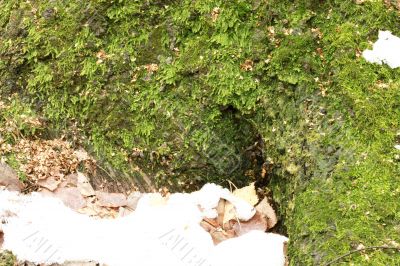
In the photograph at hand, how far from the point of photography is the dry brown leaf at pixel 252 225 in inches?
118

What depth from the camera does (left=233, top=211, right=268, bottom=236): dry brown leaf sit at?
299 cm

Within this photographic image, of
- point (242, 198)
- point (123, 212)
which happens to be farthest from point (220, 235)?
point (123, 212)

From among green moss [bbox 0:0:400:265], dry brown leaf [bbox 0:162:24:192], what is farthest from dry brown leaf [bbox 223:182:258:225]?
dry brown leaf [bbox 0:162:24:192]

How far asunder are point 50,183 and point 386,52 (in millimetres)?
2387

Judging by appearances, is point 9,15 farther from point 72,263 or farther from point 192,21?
point 72,263

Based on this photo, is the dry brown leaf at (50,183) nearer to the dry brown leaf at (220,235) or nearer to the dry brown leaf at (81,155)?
the dry brown leaf at (81,155)

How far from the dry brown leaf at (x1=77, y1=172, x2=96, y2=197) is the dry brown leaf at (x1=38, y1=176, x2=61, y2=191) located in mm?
149

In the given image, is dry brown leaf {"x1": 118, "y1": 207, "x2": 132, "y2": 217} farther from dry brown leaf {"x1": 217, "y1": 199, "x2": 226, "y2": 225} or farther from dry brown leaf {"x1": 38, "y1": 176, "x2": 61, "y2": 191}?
dry brown leaf {"x1": 217, "y1": 199, "x2": 226, "y2": 225}

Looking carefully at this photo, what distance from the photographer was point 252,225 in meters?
3.03

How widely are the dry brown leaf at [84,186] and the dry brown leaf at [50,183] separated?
15cm

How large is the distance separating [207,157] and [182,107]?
397 millimetres

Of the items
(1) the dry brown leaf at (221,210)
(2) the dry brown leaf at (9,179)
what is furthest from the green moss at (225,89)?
(2) the dry brown leaf at (9,179)

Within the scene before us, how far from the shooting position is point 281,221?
307cm

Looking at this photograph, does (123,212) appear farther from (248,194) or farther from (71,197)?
(248,194)
